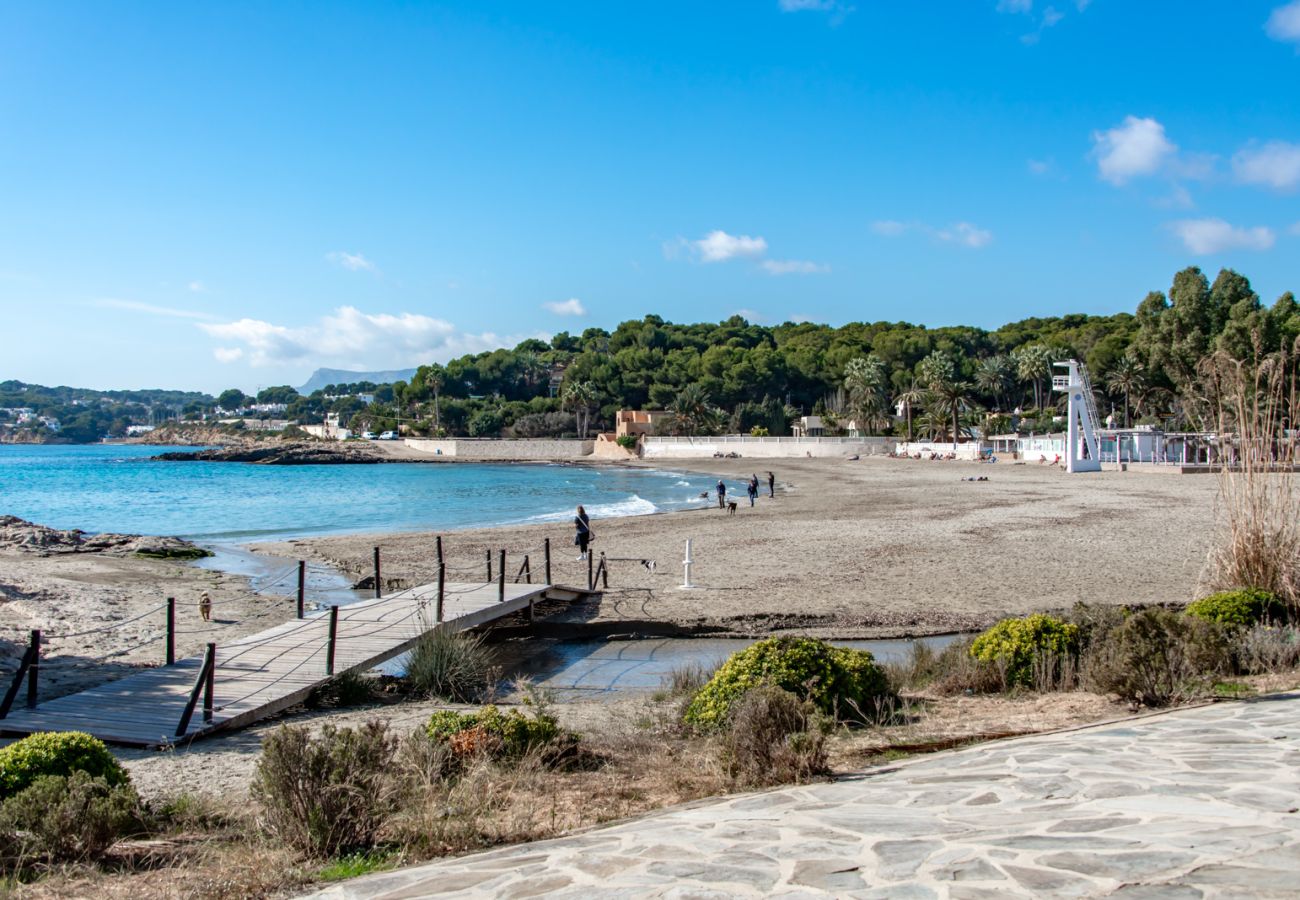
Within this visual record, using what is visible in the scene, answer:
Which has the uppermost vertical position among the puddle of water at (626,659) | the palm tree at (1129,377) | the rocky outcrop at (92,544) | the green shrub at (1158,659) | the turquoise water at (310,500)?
the palm tree at (1129,377)

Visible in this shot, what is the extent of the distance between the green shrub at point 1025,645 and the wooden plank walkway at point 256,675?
596cm

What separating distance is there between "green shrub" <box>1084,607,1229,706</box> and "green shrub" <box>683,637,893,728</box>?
1738 mm

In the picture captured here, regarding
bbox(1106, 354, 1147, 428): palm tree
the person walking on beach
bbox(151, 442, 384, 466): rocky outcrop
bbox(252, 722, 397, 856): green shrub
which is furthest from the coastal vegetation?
bbox(252, 722, 397, 856): green shrub

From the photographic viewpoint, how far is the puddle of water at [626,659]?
36.2 ft

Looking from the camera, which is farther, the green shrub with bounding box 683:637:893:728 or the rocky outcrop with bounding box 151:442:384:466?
the rocky outcrop with bounding box 151:442:384:466

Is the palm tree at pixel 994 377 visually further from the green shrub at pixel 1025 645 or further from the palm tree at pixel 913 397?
the green shrub at pixel 1025 645

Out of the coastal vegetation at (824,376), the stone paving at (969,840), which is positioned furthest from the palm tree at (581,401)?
the stone paving at (969,840)

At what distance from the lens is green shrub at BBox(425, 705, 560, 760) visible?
21.6 feet

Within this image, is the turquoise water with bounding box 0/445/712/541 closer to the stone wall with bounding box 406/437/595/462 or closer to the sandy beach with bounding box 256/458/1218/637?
the sandy beach with bounding box 256/458/1218/637

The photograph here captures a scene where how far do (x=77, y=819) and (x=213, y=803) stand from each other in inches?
Result: 39.3

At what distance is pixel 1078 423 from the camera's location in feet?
178

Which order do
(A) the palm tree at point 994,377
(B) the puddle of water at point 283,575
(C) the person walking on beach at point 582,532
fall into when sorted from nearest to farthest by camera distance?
(B) the puddle of water at point 283,575 → (C) the person walking on beach at point 582,532 → (A) the palm tree at point 994,377

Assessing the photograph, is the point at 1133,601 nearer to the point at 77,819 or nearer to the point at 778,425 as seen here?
the point at 77,819

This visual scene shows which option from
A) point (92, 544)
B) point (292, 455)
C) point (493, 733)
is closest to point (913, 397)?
point (292, 455)
